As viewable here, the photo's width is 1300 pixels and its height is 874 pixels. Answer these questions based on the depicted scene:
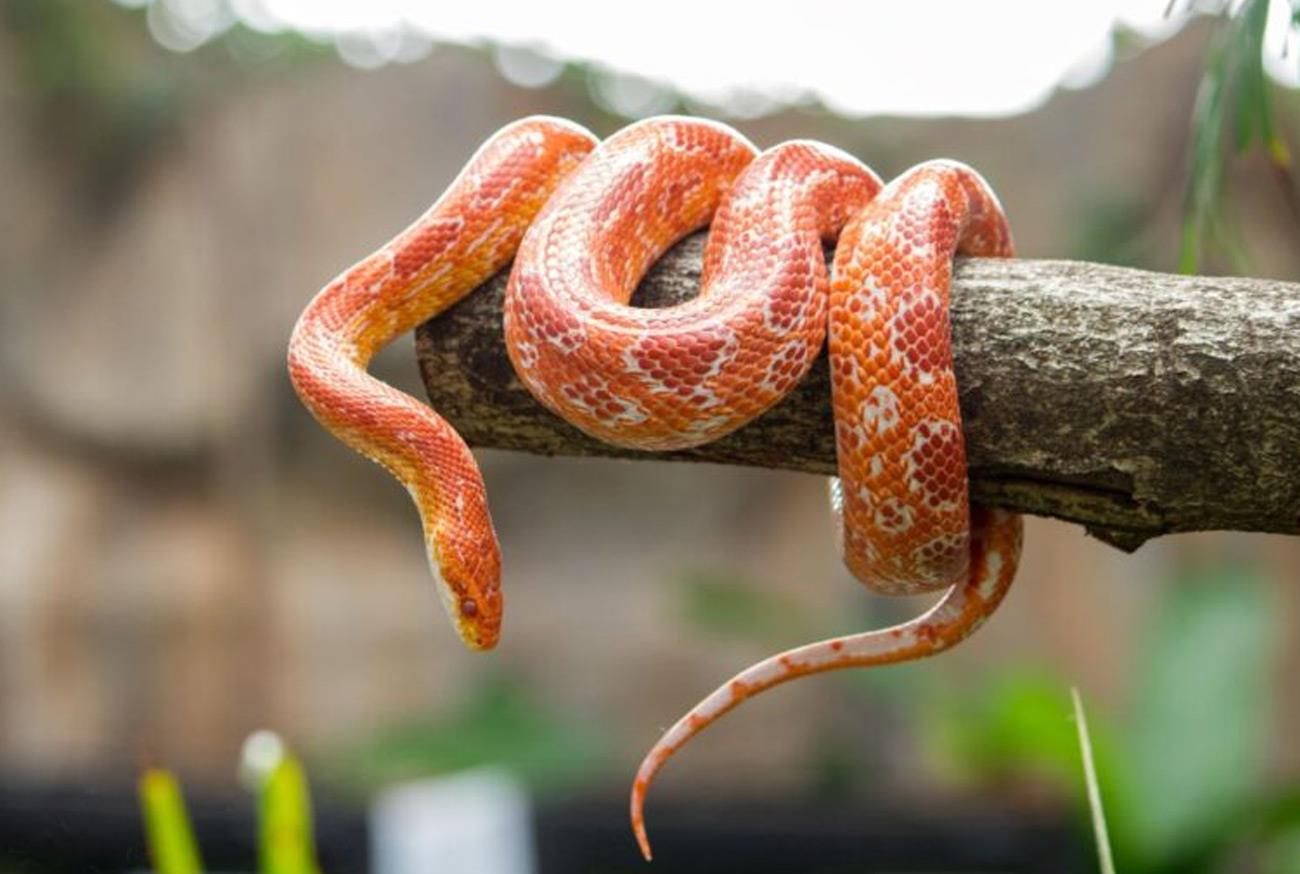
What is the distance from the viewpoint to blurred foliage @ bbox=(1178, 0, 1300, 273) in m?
2.19

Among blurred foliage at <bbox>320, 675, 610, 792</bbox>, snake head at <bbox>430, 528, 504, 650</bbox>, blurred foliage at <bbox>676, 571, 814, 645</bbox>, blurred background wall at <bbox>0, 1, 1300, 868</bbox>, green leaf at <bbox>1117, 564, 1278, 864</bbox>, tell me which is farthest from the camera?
blurred background wall at <bbox>0, 1, 1300, 868</bbox>

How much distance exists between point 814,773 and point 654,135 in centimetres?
771

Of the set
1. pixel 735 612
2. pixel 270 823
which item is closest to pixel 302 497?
pixel 735 612

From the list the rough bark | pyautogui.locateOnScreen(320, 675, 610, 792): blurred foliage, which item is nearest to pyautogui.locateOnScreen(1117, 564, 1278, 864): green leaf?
the rough bark

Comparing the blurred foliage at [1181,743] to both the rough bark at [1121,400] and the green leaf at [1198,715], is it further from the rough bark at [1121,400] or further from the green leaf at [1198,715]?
the rough bark at [1121,400]

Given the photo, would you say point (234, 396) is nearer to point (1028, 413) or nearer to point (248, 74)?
point (248, 74)

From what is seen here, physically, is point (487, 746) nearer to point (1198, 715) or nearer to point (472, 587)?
point (1198, 715)

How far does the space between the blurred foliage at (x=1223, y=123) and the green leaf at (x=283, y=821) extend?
2.01 m

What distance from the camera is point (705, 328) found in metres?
2.11

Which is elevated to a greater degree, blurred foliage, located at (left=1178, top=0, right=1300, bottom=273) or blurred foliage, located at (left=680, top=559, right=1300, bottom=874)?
blurred foliage, located at (left=1178, top=0, right=1300, bottom=273)

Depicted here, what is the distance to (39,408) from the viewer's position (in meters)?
9.90

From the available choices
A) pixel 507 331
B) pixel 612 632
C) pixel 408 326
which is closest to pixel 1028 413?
pixel 507 331

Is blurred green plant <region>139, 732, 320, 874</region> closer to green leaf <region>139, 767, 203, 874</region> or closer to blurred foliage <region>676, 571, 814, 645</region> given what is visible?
green leaf <region>139, 767, 203, 874</region>

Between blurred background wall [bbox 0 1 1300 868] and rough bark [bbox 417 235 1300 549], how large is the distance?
23.6 ft
